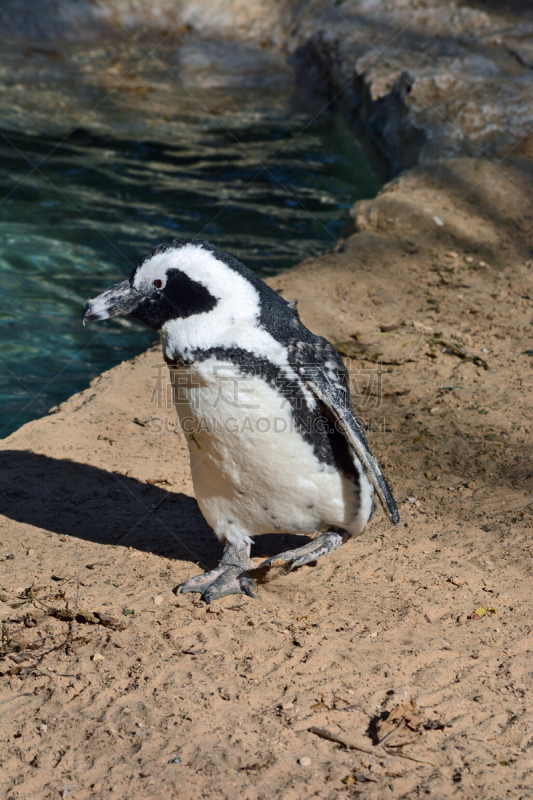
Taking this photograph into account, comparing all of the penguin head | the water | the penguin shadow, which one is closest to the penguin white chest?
the penguin head

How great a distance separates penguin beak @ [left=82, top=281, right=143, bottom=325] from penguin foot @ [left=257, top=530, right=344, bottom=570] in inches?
50.3

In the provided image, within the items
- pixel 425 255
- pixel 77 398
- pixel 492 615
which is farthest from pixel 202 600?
pixel 425 255

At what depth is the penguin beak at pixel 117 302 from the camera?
288 cm

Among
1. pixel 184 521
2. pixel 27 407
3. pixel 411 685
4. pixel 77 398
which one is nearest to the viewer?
pixel 411 685

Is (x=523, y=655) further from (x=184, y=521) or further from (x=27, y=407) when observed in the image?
(x=27, y=407)

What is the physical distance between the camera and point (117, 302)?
2887 millimetres

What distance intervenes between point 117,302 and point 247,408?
0.69 meters

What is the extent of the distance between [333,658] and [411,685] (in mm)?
309

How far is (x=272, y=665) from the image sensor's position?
2.60 meters

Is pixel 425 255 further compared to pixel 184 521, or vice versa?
pixel 425 255

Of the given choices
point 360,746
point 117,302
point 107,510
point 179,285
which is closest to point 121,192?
point 107,510

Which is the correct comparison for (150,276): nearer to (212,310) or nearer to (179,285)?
(179,285)

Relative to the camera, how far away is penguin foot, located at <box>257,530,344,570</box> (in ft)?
10.4

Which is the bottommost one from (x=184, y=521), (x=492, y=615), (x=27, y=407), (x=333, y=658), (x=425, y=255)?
(x=27, y=407)
